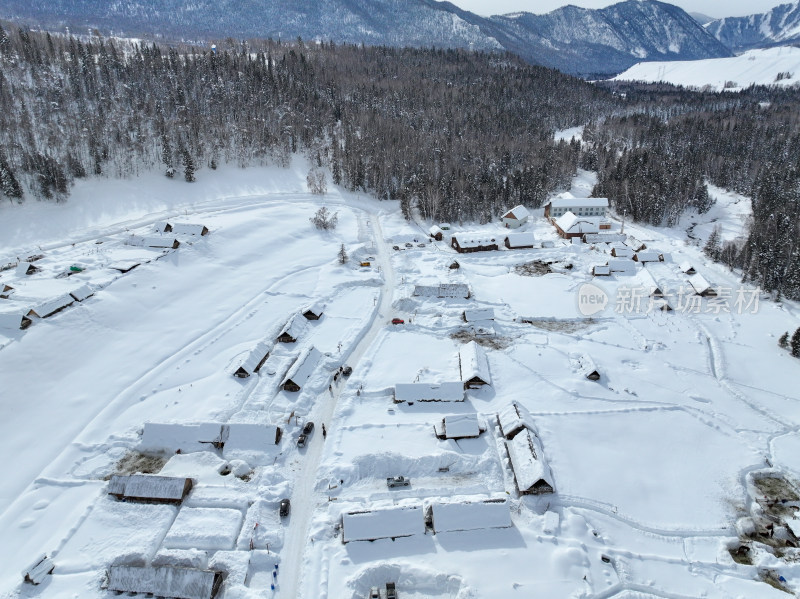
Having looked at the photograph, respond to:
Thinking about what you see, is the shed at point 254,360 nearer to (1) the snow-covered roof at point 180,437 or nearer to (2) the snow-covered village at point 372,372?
(2) the snow-covered village at point 372,372

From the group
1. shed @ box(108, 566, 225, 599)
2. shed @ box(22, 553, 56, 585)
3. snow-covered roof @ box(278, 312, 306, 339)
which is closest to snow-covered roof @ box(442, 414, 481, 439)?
shed @ box(108, 566, 225, 599)

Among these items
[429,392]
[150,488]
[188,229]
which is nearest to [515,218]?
[188,229]

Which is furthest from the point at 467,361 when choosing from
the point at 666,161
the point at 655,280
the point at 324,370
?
the point at 666,161

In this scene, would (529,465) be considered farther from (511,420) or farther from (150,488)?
(150,488)

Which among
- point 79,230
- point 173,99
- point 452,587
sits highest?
point 173,99

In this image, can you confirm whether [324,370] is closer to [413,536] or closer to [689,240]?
[413,536]

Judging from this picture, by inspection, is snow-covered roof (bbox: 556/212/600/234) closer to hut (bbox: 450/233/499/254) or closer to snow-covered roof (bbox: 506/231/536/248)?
snow-covered roof (bbox: 506/231/536/248)

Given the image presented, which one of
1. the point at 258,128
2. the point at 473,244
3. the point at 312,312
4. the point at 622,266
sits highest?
the point at 258,128
